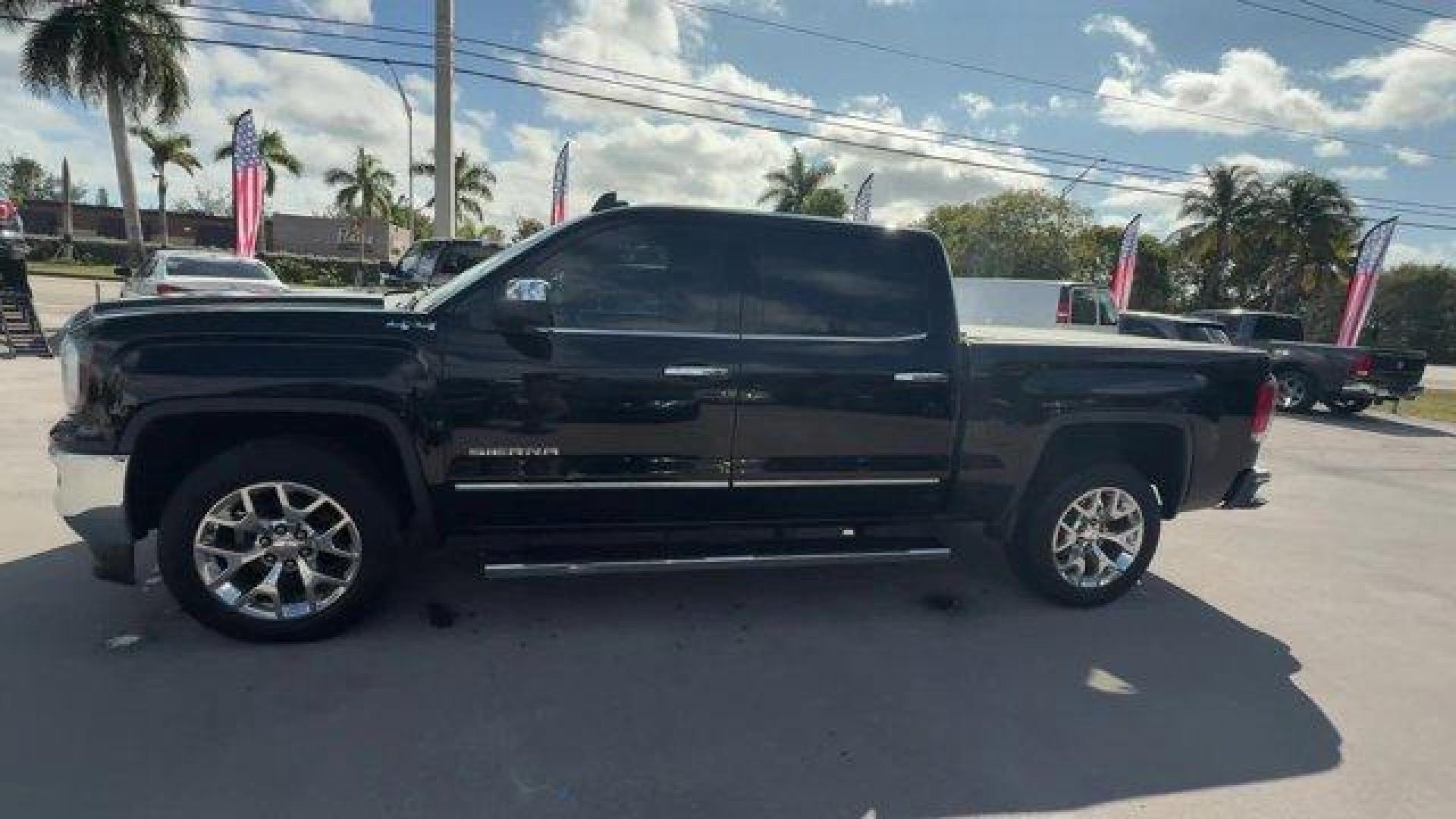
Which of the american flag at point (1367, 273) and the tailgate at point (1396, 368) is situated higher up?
the american flag at point (1367, 273)

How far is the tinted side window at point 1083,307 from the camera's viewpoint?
18.6 meters

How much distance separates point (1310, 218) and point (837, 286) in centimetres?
4870

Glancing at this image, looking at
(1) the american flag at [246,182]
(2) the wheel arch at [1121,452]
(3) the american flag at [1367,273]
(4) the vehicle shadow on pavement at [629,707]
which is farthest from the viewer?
(3) the american flag at [1367,273]

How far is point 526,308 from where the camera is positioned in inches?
138

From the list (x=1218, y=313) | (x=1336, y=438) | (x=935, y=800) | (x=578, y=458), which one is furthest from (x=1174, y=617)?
(x=1218, y=313)

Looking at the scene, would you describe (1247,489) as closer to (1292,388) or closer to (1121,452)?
(1121,452)

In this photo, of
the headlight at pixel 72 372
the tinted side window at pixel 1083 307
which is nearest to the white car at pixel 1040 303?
the tinted side window at pixel 1083 307

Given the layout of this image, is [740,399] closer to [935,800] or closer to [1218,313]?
[935,800]

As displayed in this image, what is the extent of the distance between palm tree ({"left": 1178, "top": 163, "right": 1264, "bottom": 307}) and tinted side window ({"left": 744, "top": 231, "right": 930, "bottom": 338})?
143 feet

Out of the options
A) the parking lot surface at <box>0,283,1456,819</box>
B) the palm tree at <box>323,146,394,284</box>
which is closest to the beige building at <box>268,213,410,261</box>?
the palm tree at <box>323,146,394,284</box>

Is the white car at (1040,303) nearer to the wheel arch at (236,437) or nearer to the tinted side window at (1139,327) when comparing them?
the tinted side window at (1139,327)

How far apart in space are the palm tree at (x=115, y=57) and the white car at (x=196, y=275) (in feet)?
64.4

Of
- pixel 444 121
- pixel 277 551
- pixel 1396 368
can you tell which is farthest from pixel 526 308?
pixel 1396 368

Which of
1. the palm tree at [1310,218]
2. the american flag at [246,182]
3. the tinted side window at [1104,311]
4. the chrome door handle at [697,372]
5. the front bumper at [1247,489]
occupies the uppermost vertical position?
the palm tree at [1310,218]
